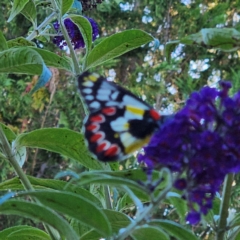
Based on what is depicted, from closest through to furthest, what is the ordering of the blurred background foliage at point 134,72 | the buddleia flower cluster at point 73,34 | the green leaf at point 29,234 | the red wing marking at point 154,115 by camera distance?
the red wing marking at point 154,115 → the green leaf at point 29,234 → the buddleia flower cluster at point 73,34 → the blurred background foliage at point 134,72

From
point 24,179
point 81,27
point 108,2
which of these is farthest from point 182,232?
point 108,2

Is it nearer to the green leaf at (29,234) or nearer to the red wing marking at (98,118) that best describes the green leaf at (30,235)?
the green leaf at (29,234)

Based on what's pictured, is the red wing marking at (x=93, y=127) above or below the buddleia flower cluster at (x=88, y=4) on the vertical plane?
below

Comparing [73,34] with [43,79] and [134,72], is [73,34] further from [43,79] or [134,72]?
[134,72]

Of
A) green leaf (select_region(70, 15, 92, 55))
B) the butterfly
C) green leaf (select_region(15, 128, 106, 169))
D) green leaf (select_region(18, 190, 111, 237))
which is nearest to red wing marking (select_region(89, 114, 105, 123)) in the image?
the butterfly

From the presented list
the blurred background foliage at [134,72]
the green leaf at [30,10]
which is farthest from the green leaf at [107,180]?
the blurred background foliage at [134,72]

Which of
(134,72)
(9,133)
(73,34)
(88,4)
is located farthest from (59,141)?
(134,72)

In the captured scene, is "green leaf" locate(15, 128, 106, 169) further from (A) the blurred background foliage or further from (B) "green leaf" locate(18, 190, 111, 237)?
(A) the blurred background foliage
